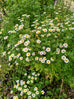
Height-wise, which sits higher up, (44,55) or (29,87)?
(44,55)

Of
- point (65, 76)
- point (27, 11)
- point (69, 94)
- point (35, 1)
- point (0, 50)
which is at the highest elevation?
point (35, 1)

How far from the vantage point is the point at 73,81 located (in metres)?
2.16

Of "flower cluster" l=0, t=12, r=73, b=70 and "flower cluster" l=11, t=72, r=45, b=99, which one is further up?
"flower cluster" l=0, t=12, r=73, b=70

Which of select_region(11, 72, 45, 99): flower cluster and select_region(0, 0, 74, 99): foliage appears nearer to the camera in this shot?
select_region(0, 0, 74, 99): foliage

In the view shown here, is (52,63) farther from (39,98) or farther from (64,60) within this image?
(39,98)

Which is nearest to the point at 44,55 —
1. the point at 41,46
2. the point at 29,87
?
the point at 41,46

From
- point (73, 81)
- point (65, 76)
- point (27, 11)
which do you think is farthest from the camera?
point (27, 11)

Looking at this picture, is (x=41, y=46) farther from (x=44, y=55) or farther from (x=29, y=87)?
(x=29, y=87)

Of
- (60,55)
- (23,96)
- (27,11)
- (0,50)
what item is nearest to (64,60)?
(60,55)

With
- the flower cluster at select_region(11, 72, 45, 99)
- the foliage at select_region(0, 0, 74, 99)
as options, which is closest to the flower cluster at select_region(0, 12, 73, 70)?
the foliage at select_region(0, 0, 74, 99)

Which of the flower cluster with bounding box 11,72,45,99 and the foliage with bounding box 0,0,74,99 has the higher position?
→ the foliage with bounding box 0,0,74,99

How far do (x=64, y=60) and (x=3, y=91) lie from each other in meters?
1.57

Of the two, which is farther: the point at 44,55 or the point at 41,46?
the point at 44,55

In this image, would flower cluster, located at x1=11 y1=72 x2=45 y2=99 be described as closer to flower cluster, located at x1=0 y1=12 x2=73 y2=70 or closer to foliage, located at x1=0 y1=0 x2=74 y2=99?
foliage, located at x1=0 y1=0 x2=74 y2=99
